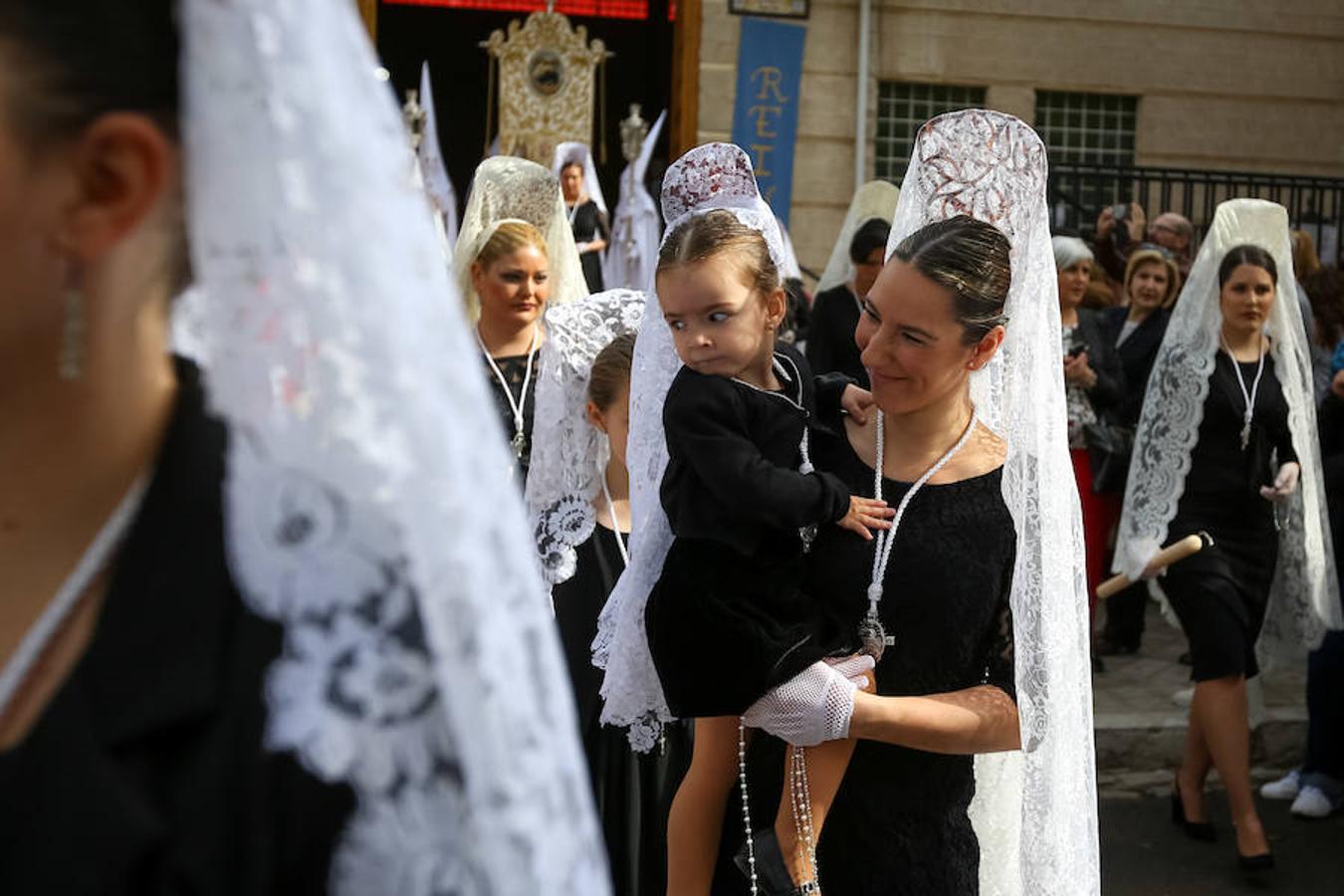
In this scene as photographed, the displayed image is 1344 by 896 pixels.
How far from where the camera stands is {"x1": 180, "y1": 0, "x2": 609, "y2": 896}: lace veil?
1060mm

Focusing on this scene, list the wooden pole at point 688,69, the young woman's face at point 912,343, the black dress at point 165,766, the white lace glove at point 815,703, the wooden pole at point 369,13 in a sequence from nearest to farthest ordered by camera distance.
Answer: the black dress at point 165,766 < the white lace glove at point 815,703 < the young woman's face at point 912,343 < the wooden pole at point 369,13 < the wooden pole at point 688,69

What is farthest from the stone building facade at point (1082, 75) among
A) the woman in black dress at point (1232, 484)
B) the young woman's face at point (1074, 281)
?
the woman in black dress at point (1232, 484)

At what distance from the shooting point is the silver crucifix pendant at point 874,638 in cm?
264

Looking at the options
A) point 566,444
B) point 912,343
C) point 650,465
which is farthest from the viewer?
point 566,444

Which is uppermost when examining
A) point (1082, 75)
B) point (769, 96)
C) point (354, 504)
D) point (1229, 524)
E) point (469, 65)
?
point (469, 65)

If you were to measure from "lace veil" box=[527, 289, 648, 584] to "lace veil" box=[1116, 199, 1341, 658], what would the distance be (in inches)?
85.9

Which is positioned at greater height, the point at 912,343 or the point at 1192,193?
the point at 1192,193

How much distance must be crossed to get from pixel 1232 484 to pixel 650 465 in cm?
302

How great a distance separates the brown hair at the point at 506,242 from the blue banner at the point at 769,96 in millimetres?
8443

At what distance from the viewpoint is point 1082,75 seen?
47.0 ft

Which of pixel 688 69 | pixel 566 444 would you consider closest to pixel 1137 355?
pixel 566 444

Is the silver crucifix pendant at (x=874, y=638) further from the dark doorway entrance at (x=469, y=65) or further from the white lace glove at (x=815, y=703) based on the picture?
the dark doorway entrance at (x=469, y=65)

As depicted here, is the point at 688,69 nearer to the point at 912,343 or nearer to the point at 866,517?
the point at 912,343

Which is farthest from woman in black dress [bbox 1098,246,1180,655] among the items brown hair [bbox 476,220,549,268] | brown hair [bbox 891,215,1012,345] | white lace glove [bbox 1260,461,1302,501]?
brown hair [bbox 891,215,1012,345]
